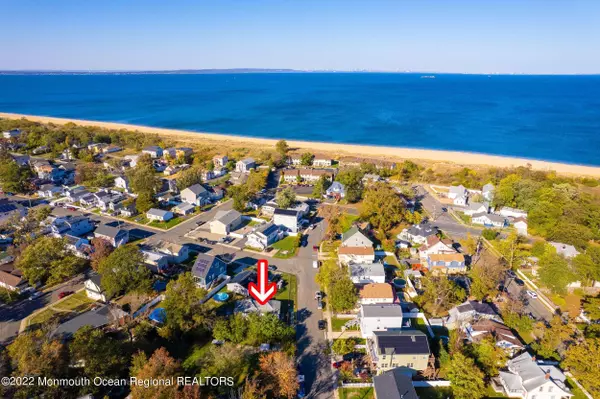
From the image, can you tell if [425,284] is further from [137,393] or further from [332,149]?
[332,149]

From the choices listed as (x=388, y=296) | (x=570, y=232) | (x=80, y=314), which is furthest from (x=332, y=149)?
(x=80, y=314)

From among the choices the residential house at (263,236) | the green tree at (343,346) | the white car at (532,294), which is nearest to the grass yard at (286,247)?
the residential house at (263,236)

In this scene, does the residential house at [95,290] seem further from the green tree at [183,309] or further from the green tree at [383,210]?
the green tree at [383,210]

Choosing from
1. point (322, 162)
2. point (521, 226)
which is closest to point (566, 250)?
point (521, 226)

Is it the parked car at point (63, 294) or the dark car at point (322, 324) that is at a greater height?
the dark car at point (322, 324)

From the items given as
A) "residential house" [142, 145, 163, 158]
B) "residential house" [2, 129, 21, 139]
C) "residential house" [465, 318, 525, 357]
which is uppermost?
"residential house" [2, 129, 21, 139]

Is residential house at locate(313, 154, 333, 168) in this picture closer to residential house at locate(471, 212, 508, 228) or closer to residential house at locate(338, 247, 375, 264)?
residential house at locate(471, 212, 508, 228)

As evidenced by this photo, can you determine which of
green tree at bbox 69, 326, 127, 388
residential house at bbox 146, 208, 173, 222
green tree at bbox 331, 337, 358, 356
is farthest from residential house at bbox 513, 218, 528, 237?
green tree at bbox 69, 326, 127, 388
